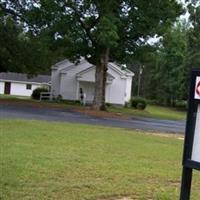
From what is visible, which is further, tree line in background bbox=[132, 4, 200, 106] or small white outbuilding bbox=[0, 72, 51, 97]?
small white outbuilding bbox=[0, 72, 51, 97]

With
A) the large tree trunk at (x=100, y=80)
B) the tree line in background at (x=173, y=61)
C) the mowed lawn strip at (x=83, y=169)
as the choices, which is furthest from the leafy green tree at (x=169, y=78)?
the mowed lawn strip at (x=83, y=169)

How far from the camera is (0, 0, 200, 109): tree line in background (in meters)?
37.3

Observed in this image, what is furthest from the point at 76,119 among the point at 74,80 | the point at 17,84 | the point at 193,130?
the point at 17,84

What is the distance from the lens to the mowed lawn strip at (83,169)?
309 inches

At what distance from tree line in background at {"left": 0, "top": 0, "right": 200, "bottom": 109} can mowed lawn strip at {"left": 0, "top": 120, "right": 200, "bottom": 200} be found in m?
21.1

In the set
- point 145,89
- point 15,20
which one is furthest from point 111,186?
point 145,89

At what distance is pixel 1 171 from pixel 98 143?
21.0ft

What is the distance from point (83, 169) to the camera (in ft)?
32.5

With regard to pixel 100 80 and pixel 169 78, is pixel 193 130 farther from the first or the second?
pixel 169 78

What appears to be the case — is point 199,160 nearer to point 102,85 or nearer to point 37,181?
point 37,181

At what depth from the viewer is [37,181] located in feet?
27.3

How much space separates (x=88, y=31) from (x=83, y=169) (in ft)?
96.1

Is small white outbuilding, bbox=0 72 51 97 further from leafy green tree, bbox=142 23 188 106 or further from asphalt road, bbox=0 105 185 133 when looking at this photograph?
asphalt road, bbox=0 105 185 133

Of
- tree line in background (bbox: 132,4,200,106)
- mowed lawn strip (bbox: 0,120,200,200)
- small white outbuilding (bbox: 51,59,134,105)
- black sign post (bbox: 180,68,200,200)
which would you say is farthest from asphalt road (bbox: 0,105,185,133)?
small white outbuilding (bbox: 51,59,134,105)
